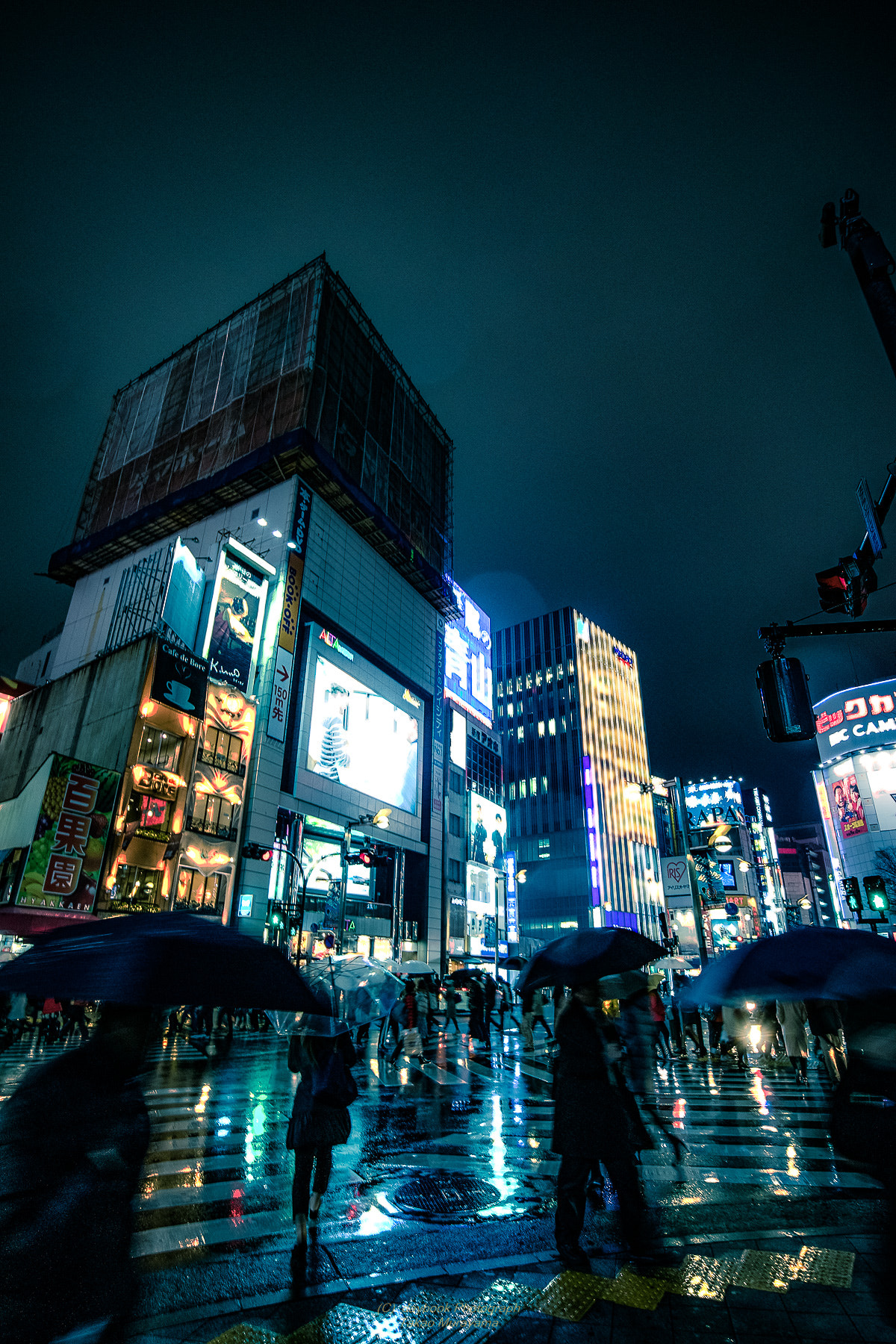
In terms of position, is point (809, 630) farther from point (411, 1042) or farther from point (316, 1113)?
point (411, 1042)

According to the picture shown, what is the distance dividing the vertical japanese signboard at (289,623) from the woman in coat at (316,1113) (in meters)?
30.2

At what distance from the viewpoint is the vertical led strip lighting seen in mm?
83438

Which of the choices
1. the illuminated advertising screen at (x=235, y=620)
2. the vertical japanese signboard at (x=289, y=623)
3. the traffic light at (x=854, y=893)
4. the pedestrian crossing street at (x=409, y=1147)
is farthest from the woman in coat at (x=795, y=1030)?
the illuminated advertising screen at (x=235, y=620)

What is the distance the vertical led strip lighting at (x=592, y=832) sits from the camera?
83438 mm

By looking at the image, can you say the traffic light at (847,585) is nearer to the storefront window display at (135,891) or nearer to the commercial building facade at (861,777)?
the storefront window display at (135,891)

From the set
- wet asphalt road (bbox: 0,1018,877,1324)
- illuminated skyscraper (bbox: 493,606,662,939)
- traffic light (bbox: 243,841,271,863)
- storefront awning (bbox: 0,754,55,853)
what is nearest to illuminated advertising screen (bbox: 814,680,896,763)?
illuminated skyscraper (bbox: 493,606,662,939)

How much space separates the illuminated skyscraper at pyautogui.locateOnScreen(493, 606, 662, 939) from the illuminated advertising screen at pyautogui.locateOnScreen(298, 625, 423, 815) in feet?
130

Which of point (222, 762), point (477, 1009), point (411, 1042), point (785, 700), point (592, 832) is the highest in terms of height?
point (592, 832)

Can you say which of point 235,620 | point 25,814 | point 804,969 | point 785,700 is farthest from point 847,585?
point 235,620

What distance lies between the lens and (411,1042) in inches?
720

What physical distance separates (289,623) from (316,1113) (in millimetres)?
33945

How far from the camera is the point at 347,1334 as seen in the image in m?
3.82

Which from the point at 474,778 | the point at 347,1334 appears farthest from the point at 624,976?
the point at 474,778

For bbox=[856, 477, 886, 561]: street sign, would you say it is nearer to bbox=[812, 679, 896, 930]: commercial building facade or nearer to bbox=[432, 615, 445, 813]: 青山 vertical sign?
bbox=[432, 615, 445, 813]: 青山 vertical sign
